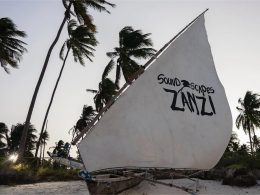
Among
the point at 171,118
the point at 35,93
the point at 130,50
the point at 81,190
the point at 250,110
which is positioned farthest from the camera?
the point at 250,110

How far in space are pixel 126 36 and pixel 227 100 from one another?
15.4 m

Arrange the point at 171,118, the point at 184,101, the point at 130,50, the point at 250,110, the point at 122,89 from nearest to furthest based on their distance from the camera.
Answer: the point at 122,89 → the point at 171,118 → the point at 184,101 → the point at 130,50 → the point at 250,110

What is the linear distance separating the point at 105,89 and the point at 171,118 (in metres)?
18.4

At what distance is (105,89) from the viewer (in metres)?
28.2

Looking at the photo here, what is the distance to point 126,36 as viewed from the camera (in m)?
26.3

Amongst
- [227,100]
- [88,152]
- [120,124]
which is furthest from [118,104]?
[227,100]

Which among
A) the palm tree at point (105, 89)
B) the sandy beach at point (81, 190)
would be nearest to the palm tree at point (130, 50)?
the palm tree at point (105, 89)

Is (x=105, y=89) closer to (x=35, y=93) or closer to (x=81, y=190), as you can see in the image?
(x=35, y=93)

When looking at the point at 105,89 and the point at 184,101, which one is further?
the point at 105,89

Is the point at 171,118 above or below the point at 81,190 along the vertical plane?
above

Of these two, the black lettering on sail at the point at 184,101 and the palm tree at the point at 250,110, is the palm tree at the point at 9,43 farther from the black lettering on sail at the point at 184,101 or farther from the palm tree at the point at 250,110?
the palm tree at the point at 250,110

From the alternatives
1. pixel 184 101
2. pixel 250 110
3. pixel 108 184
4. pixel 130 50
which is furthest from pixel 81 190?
pixel 250 110

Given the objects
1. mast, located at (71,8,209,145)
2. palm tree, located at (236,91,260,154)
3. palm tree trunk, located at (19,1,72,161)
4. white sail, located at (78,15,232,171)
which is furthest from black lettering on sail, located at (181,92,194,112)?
palm tree, located at (236,91,260,154)

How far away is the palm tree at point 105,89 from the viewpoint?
2715cm
